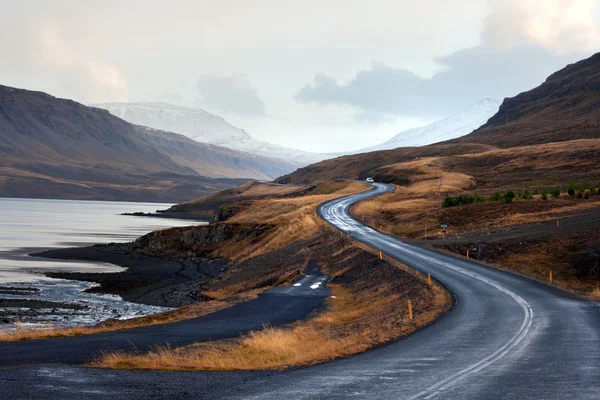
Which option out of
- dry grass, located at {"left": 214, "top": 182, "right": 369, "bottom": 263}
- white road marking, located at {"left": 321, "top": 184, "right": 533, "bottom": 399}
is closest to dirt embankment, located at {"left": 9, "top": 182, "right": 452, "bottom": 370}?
dry grass, located at {"left": 214, "top": 182, "right": 369, "bottom": 263}

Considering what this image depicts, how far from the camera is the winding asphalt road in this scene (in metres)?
15.4

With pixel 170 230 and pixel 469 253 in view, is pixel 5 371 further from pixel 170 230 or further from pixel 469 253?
pixel 170 230

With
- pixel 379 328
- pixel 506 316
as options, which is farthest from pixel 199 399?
pixel 506 316

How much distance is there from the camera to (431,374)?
17281 millimetres

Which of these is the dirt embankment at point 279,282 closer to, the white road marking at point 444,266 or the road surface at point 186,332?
the road surface at point 186,332

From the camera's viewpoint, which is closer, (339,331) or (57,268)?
(339,331)

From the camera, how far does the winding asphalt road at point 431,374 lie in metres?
15.4

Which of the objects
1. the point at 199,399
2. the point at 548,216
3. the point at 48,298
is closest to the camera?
the point at 199,399

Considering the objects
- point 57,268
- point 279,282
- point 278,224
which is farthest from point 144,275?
point 279,282

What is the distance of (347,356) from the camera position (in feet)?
67.0

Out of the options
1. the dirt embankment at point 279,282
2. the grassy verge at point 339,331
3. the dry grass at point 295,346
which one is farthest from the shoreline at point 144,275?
the dry grass at point 295,346

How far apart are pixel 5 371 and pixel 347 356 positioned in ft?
31.8

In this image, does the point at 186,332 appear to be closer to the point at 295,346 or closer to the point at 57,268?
the point at 295,346

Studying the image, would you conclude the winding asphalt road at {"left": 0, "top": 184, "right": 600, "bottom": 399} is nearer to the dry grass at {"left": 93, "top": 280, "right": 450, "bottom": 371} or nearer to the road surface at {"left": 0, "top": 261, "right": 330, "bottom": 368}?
the dry grass at {"left": 93, "top": 280, "right": 450, "bottom": 371}
